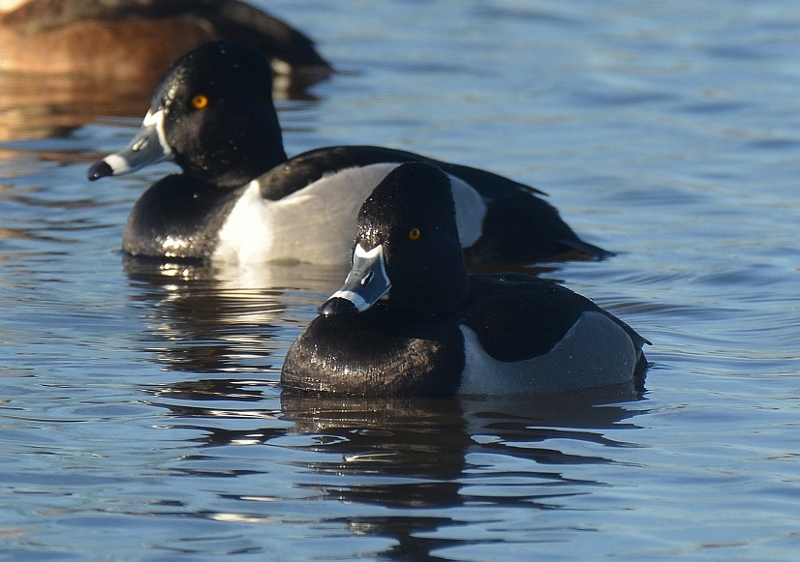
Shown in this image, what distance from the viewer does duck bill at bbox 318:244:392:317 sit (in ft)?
20.0

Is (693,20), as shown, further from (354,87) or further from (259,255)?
(259,255)

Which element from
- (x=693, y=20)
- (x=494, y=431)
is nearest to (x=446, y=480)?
(x=494, y=431)

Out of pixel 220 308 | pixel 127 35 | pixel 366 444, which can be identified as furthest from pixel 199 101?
pixel 127 35

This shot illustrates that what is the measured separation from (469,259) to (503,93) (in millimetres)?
5232

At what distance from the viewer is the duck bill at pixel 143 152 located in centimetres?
959

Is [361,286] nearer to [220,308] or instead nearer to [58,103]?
[220,308]

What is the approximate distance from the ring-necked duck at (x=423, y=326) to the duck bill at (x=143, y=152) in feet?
11.1

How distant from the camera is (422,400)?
20.7 feet

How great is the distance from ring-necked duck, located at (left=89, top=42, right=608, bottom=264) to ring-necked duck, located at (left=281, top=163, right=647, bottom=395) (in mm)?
2763

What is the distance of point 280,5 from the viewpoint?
19.3 meters

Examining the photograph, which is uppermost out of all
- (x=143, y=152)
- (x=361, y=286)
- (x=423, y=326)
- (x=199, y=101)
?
(x=199, y=101)

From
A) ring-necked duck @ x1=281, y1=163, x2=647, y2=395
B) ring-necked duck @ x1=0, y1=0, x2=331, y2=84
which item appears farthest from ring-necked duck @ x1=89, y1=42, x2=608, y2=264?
ring-necked duck @ x1=0, y1=0, x2=331, y2=84

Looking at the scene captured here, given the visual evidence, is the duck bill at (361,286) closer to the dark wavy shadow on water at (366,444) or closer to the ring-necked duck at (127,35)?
the dark wavy shadow on water at (366,444)

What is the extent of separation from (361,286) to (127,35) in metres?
8.96
